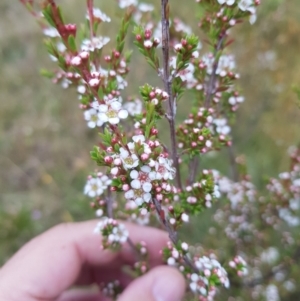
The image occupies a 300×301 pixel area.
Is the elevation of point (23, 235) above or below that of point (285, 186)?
below

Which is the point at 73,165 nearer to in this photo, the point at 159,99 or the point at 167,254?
the point at 167,254

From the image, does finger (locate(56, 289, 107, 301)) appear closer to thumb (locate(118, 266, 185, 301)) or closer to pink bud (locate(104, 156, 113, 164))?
thumb (locate(118, 266, 185, 301))

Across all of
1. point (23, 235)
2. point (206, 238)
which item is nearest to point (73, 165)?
point (23, 235)

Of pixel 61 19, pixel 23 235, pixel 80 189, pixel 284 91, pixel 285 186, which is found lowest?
pixel 23 235

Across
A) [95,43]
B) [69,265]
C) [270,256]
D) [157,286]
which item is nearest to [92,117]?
[95,43]

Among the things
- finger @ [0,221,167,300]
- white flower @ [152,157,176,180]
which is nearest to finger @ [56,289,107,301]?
finger @ [0,221,167,300]

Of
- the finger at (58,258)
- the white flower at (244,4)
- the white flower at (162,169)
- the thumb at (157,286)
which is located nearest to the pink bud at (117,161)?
the white flower at (162,169)
